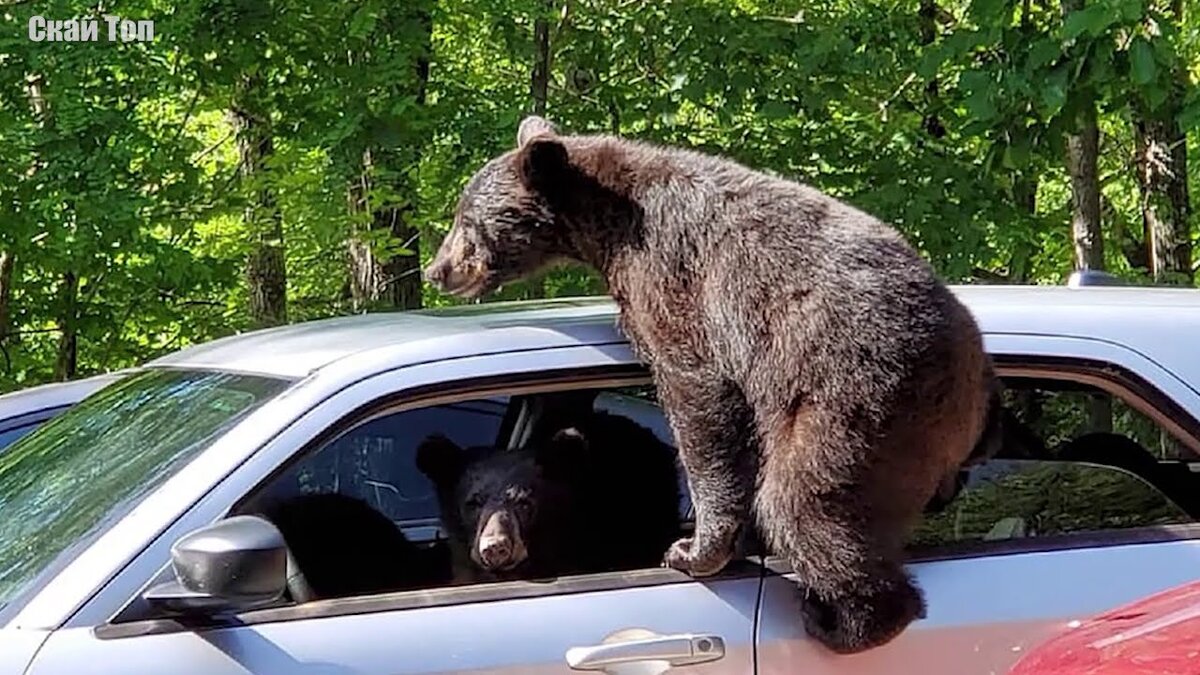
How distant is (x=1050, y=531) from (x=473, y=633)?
132 cm

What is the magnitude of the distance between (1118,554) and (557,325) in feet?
4.33

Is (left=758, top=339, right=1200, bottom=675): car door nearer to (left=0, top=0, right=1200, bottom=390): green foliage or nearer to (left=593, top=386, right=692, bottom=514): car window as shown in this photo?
(left=593, top=386, right=692, bottom=514): car window

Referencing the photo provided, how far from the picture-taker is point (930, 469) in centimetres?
315

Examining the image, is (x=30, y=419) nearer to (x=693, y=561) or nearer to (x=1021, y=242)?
(x=693, y=561)

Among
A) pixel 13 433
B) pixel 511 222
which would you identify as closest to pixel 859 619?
pixel 511 222

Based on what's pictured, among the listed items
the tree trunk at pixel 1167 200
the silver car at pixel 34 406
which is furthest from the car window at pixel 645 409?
the tree trunk at pixel 1167 200

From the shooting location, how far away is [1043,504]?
3395 mm

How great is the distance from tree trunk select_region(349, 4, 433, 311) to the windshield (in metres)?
5.44

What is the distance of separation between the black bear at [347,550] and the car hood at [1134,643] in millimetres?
1357

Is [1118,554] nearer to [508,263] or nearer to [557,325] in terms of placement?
[557,325]

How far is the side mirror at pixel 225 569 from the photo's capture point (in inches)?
102

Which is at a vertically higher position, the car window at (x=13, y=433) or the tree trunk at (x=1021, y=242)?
the tree trunk at (x=1021, y=242)

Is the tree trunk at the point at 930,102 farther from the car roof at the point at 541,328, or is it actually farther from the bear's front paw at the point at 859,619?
the bear's front paw at the point at 859,619

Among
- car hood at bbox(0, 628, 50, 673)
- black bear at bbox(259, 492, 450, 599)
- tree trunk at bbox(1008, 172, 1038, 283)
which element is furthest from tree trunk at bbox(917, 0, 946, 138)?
car hood at bbox(0, 628, 50, 673)
